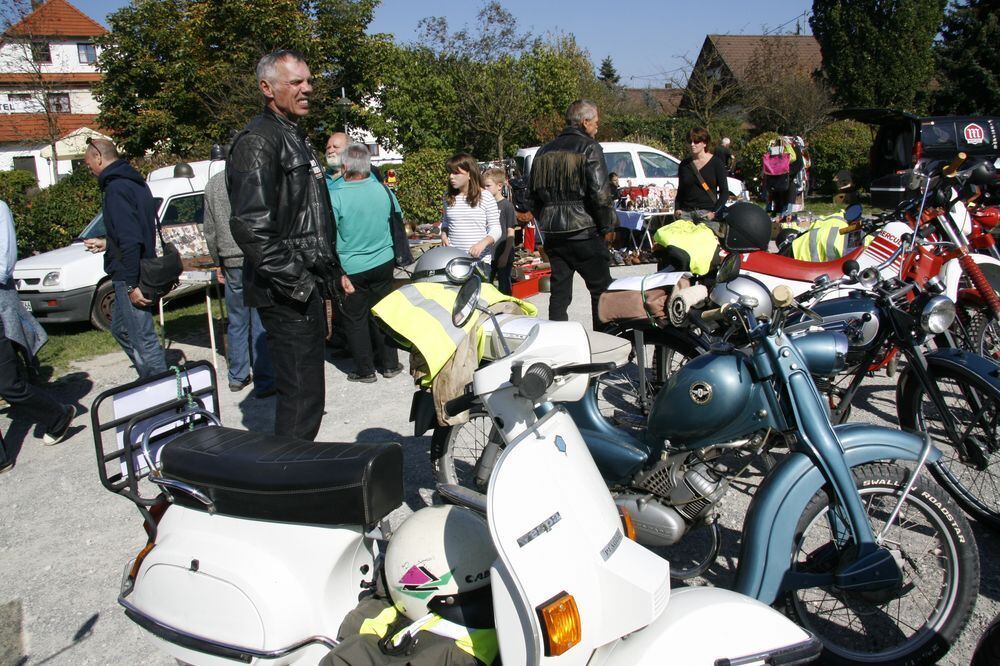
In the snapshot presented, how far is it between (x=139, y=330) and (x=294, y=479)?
378cm

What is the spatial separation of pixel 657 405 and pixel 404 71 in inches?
1058

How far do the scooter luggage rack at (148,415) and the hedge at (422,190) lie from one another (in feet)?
36.1

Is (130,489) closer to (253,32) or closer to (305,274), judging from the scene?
(305,274)

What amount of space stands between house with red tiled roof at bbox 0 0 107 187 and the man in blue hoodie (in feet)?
70.1

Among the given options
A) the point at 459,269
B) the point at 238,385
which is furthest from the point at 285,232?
the point at 238,385

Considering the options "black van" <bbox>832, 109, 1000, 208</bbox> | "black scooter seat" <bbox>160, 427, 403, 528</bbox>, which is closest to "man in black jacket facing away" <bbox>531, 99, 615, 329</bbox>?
"black scooter seat" <bbox>160, 427, 403, 528</bbox>

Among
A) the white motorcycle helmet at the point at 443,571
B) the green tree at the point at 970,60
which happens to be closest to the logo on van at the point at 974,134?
the white motorcycle helmet at the point at 443,571

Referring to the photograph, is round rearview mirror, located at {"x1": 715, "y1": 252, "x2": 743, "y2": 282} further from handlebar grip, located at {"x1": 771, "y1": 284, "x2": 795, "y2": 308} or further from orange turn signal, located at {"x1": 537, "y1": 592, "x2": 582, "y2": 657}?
orange turn signal, located at {"x1": 537, "y1": 592, "x2": 582, "y2": 657}

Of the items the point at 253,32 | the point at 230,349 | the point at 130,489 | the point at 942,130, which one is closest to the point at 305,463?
the point at 130,489

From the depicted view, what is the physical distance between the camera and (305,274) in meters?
3.22

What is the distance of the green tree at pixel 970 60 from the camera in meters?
23.1

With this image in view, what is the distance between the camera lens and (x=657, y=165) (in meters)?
14.4

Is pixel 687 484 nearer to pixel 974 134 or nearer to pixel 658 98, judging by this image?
pixel 974 134

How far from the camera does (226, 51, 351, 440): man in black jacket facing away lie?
3.12 metres
